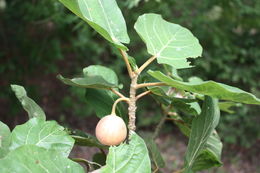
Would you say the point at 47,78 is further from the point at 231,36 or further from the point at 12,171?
the point at 12,171

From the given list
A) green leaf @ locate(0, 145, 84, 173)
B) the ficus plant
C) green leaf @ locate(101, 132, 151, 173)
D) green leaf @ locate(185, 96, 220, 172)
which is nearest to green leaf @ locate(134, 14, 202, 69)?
the ficus plant

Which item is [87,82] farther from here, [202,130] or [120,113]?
[202,130]

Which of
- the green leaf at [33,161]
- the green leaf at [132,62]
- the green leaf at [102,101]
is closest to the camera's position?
the green leaf at [33,161]

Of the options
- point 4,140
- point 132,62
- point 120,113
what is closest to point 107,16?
point 132,62

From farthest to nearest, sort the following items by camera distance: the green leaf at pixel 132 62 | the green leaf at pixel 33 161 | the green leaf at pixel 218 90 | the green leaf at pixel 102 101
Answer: the green leaf at pixel 102 101
the green leaf at pixel 132 62
the green leaf at pixel 218 90
the green leaf at pixel 33 161

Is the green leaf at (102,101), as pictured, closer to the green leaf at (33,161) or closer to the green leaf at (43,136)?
the green leaf at (43,136)

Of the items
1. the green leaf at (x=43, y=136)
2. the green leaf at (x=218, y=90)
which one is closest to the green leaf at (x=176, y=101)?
the green leaf at (x=218, y=90)
